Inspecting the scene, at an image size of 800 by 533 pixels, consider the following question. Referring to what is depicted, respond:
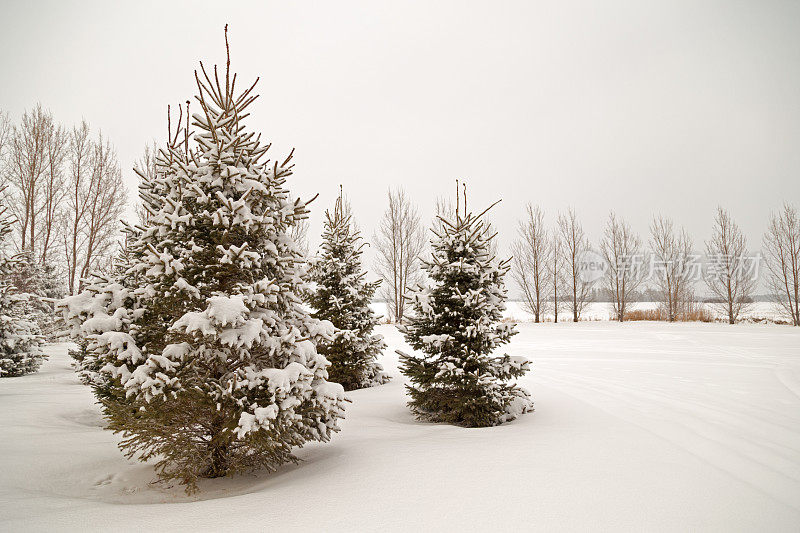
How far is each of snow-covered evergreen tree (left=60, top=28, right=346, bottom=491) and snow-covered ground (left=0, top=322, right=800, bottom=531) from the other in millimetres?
498

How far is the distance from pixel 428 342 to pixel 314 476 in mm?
2799

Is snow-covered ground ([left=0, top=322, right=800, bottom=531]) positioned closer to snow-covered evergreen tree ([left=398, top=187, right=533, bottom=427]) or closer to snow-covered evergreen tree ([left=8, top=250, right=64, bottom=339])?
snow-covered evergreen tree ([left=398, top=187, right=533, bottom=427])

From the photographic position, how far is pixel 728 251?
24.6 meters

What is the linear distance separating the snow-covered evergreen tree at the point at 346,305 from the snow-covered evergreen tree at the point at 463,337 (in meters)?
3.10

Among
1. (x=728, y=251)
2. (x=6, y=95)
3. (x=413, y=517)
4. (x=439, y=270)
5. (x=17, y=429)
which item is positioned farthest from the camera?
(x=728, y=251)

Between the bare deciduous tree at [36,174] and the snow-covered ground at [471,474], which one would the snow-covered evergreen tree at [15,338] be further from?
the bare deciduous tree at [36,174]

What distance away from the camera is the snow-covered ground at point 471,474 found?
266 cm

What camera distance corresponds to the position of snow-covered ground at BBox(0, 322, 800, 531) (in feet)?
8.73

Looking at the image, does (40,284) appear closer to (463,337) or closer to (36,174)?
(36,174)

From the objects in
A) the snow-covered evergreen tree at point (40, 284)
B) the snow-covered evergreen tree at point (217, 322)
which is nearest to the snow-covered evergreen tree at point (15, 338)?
the snow-covered evergreen tree at point (40, 284)

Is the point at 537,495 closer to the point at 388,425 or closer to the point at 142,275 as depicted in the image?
the point at 388,425

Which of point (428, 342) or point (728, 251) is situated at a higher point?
point (728, 251)

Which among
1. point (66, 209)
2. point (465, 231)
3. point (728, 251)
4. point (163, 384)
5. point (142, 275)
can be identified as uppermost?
point (66, 209)

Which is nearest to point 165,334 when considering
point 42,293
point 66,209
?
point 42,293
